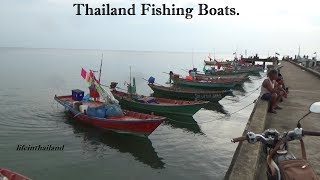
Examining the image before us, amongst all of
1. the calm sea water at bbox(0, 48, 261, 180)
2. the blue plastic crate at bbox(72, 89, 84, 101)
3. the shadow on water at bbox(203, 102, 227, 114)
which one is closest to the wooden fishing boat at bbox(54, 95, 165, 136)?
the calm sea water at bbox(0, 48, 261, 180)

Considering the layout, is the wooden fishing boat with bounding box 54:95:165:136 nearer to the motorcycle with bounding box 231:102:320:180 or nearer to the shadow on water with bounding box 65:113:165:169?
the shadow on water with bounding box 65:113:165:169

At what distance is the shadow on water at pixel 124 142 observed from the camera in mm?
17484

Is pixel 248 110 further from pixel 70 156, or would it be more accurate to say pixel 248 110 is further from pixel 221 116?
pixel 70 156

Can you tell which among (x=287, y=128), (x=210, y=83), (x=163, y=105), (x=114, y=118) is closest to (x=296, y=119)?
(x=287, y=128)

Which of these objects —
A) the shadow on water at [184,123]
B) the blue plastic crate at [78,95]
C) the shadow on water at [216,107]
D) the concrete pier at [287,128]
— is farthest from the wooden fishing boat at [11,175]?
the shadow on water at [216,107]

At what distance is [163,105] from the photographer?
26.4m

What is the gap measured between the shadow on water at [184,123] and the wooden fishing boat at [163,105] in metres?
0.37

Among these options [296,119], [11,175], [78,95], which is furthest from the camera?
[78,95]

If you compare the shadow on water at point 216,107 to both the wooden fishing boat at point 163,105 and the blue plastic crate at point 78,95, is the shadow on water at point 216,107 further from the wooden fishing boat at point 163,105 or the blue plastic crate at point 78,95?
the blue plastic crate at point 78,95

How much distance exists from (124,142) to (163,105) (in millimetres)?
7231

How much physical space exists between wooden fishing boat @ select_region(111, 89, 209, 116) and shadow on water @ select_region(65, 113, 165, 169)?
616 centimetres

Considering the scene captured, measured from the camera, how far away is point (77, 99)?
26672 millimetres

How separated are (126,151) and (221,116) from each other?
42.0ft

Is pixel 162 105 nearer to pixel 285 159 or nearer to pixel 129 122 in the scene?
pixel 129 122
